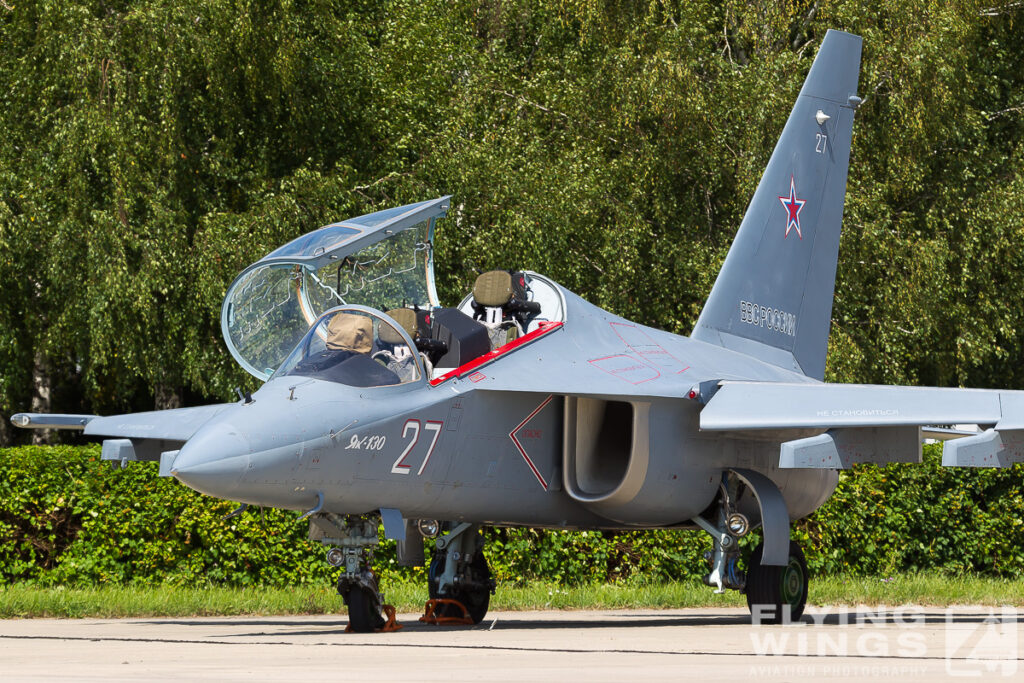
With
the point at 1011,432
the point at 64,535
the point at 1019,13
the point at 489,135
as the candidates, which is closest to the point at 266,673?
the point at 1011,432

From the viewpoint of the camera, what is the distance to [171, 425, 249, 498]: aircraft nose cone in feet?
30.3

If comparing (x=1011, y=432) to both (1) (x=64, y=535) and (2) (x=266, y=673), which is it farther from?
(1) (x=64, y=535)

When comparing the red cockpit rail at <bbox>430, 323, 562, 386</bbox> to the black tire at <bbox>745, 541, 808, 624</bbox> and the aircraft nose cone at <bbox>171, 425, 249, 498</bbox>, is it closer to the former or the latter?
the aircraft nose cone at <bbox>171, 425, 249, 498</bbox>

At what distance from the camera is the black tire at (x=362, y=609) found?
1048cm

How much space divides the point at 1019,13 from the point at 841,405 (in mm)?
17825

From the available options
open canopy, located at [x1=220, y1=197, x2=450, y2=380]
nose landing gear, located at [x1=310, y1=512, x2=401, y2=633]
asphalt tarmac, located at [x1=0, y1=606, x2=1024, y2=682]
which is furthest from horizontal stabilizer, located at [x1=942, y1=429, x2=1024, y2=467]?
open canopy, located at [x1=220, y1=197, x2=450, y2=380]

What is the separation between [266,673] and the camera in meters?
7.16

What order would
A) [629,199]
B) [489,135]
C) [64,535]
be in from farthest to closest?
[629,199]
[489,135]
[64,535]

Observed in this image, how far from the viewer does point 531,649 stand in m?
8.92

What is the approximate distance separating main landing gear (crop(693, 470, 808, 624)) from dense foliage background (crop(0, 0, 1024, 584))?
373 centimetres

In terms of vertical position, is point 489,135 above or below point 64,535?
above

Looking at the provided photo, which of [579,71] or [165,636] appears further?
[579,71]

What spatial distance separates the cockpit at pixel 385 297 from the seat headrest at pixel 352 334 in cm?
54

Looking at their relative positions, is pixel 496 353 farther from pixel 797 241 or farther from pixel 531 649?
pixel 797 241
